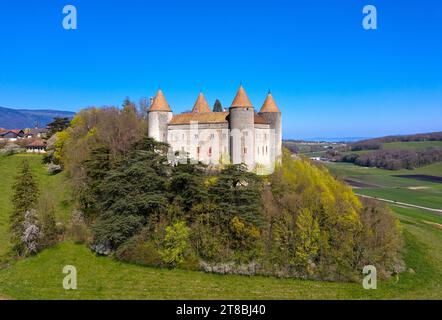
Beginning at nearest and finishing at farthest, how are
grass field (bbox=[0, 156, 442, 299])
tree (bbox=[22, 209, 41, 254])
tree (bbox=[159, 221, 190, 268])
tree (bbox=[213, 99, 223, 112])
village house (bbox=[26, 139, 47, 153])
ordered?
grass field (bbox=[0, 156, 442, 299]), tree (bbox=[159, 221, 190, 268]), tree (bbox=[22, 209, 41, 254]), tree (bbox=[213, 99, 223, 112]), village house (bbox=[26, 139, 47, 153])

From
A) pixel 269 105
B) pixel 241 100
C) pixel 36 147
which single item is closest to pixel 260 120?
pixel 269 105

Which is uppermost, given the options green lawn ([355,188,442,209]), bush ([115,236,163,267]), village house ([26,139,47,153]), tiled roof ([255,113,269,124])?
tiled roof ([255,113,269,124])

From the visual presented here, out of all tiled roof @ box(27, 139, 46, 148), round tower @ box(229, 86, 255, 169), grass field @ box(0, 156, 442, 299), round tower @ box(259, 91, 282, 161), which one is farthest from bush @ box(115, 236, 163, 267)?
tiled roof @ box(27, 139, 46, 148)

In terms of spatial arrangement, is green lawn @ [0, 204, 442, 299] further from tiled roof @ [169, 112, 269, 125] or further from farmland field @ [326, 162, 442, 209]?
farmland field @ [326, 162, 442, 209]

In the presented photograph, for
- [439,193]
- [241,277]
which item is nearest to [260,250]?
[241,277]

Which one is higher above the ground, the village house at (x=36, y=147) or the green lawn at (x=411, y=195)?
the village house at (x=36, y=147)

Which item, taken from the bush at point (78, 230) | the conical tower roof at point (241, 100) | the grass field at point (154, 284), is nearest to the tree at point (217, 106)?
the conical tower roof at point (241, 100)

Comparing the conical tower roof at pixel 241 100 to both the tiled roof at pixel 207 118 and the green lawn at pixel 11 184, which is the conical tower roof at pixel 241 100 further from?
the green lawn at pixel 11 184
